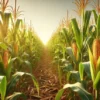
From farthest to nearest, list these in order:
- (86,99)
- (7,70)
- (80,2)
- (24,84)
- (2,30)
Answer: (24,84), (2,30), (80,2), (7,70), (86,99)

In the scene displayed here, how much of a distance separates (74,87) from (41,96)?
199 cm

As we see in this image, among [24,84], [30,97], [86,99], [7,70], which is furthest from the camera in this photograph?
[24,84]

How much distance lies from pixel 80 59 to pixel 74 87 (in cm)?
114

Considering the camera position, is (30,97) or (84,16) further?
(30,97)

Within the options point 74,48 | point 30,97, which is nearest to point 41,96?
point 30,97

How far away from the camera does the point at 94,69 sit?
1.90 metres

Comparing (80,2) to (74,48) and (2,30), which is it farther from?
(2,30)

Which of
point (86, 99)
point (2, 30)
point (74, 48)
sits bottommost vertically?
point (86, 99)

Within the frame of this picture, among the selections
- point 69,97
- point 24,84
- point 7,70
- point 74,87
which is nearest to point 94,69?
point 74,87

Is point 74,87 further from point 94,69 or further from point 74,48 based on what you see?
point 74,48

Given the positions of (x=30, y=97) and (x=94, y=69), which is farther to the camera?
(x=30, y=97)

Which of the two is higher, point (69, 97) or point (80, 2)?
point (80, 2)

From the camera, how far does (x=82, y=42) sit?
104 inches

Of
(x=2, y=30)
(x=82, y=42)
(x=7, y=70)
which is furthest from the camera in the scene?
(x=2, y=30)
